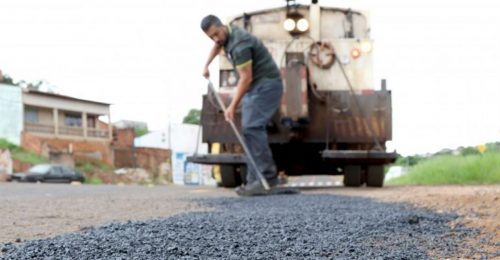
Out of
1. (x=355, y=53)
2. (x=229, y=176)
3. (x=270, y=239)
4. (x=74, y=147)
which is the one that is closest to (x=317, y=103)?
(x=355, y=53)

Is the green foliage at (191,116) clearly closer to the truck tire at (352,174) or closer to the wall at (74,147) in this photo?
the wall at (74,147)

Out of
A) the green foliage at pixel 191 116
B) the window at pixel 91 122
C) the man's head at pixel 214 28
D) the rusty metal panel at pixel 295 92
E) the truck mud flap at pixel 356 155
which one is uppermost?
the green foliage at pixel 191 116

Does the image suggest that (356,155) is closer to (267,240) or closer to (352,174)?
(352,174)

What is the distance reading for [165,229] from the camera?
2.67 metres

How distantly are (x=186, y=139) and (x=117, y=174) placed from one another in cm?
1066

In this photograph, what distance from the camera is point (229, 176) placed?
8555 millimetres

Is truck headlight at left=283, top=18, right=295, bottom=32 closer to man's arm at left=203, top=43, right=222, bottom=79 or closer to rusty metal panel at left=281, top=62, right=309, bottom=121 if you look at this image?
rusty metal panel at left=281, top=62, right=309, bottom=121

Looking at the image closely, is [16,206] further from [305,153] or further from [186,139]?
[186,139]

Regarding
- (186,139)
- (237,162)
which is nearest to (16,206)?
(237,162)

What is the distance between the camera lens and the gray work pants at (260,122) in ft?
20.3

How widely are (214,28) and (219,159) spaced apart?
7.15ft

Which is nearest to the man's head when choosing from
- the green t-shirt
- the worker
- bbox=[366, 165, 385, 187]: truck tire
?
the worker

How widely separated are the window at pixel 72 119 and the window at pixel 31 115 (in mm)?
2287

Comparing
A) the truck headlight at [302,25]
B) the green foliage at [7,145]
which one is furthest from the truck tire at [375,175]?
the green foliage at [7,145]
